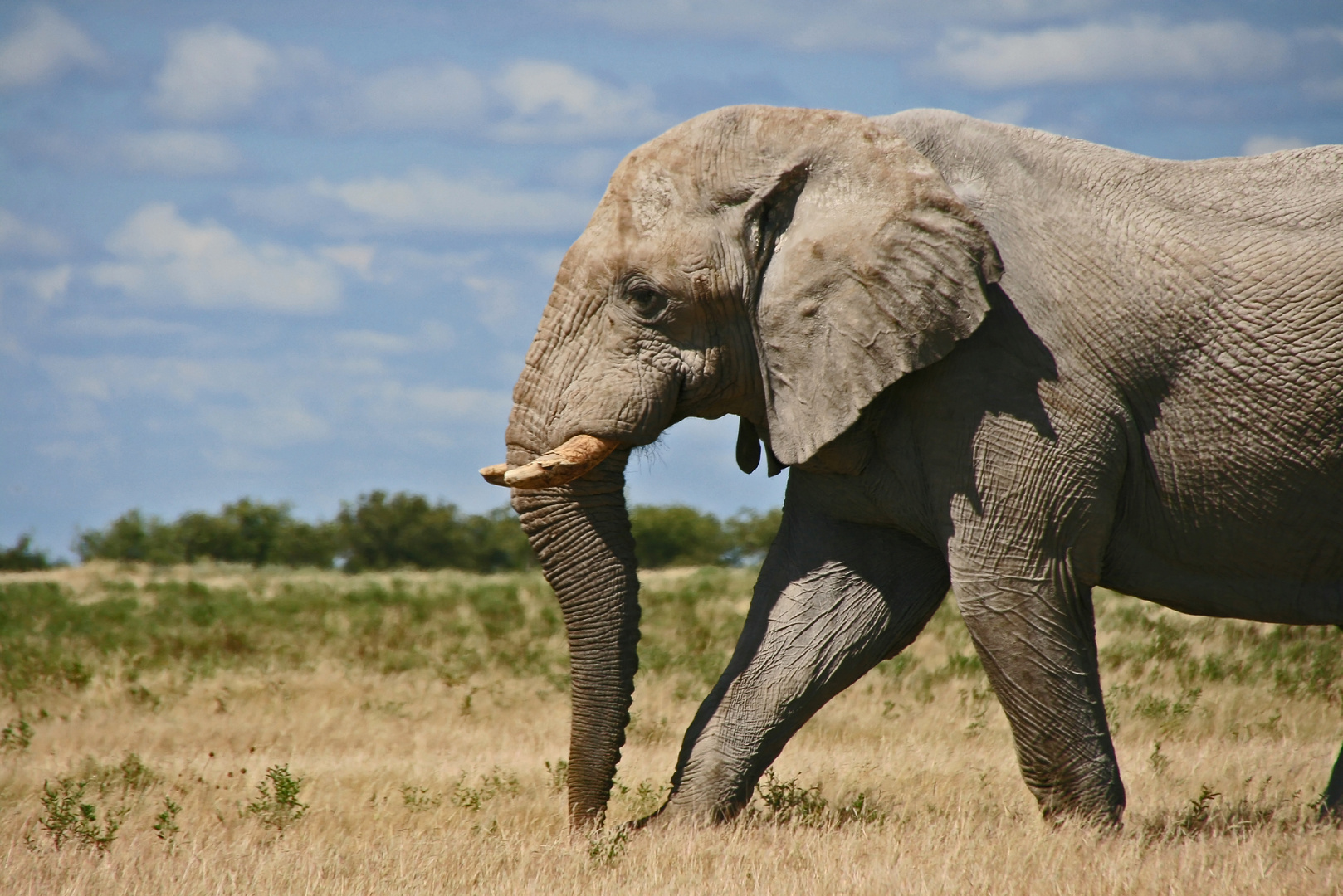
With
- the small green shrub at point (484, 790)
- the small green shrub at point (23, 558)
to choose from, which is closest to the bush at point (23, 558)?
the small green shrub at point (23, 558)

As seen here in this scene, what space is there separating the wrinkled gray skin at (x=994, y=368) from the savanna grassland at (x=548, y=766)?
0.64m

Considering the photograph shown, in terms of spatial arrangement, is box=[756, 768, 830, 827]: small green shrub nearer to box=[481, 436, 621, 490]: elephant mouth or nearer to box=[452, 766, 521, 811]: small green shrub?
box=[452, 766, 521, 811]: small green shrub

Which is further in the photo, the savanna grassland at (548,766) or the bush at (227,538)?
the bush at (227,538)

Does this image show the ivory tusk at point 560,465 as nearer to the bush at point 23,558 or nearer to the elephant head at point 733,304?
the elephant head at point 733,304

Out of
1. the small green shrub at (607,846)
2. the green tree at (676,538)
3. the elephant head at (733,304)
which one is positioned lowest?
the small green shrub at (607,846)

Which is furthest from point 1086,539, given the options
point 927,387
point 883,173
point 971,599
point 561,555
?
point 561,555

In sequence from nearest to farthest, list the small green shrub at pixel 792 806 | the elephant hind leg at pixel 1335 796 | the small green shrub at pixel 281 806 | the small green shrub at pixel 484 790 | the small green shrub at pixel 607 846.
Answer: the small green shrub at pixel 607 846 → the elephant hind leg at pixel 1335 796 → the small green shrub at pixel 792 806 → the small green shrub at pixel 281 806 → the small green shrub at pixel 484 790

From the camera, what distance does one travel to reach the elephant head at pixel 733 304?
16.8 ft

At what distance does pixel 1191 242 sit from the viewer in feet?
17.1

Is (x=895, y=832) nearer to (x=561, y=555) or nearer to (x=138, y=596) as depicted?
(x=561, y=555)

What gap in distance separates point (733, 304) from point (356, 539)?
160 ft

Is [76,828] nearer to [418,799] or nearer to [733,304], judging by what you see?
[418,799]

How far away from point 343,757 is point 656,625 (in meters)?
6.65

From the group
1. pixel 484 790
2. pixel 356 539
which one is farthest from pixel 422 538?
pixel 484 790
